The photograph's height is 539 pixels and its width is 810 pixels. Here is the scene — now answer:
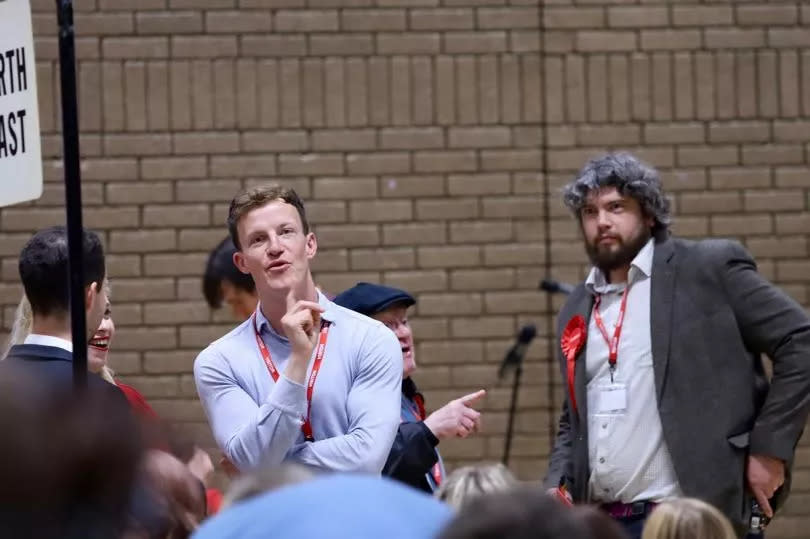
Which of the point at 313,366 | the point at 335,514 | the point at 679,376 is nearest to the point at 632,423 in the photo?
the point at 679,376

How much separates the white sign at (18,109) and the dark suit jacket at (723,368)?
239 centimetres

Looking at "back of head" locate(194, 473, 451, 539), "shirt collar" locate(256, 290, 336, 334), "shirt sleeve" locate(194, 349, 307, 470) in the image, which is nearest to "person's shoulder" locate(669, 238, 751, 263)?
"shirt collar" locate(256, 290, 336, 334)

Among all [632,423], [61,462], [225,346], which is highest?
[61,462]

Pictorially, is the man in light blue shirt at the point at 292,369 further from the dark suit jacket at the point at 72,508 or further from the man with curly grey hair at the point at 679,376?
the dark suit jacket at the point at 72,508

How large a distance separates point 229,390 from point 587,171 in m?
1.92

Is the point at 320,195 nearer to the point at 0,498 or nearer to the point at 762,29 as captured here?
the point at 762,29

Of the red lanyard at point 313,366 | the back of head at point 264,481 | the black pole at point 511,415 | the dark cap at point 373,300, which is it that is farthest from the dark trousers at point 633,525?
the back of head at point 264,481

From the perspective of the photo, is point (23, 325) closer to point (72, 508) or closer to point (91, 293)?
point (91, 293)

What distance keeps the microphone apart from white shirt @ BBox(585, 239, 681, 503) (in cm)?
225

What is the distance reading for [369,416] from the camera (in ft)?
15.1

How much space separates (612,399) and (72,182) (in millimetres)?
2336

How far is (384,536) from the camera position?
204 centimetres

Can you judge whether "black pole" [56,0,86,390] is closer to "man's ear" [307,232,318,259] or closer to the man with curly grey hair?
"man's ear" [307,232,318,259]

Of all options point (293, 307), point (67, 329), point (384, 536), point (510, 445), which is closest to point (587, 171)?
point (293, 307)
